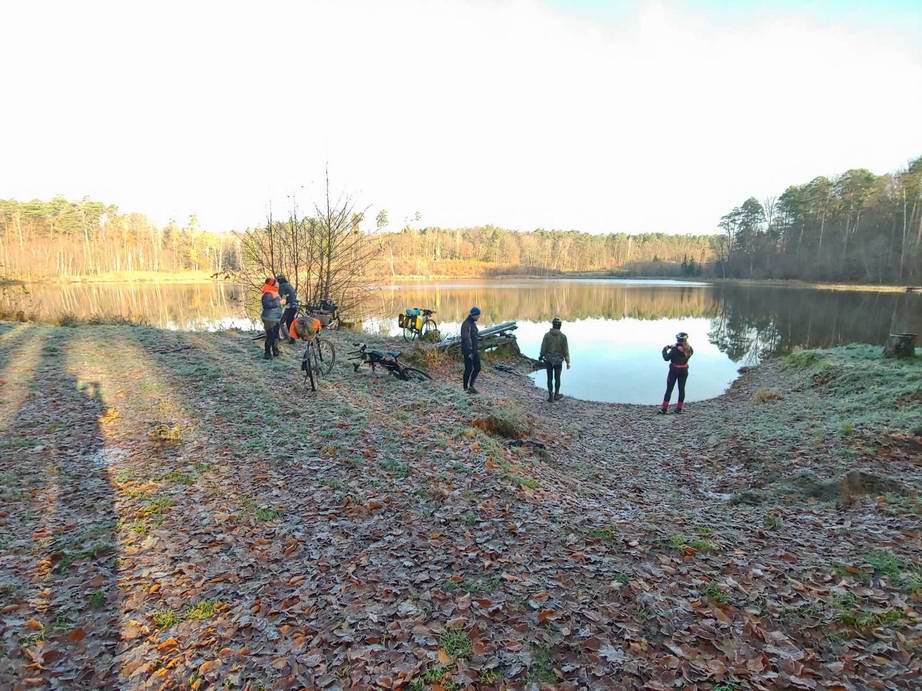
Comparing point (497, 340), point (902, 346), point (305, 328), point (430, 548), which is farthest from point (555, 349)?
point (902, 346)

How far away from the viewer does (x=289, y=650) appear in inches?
126

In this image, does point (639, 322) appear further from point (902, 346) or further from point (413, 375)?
point (413, 375)

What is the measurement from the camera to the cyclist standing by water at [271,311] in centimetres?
1109

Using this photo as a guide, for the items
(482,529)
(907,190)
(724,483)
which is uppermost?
(907,190)

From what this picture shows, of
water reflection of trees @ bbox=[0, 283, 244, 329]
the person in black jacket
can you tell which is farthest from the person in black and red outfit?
water reflection of trees @ bbox=[0, 283, 244, 329]

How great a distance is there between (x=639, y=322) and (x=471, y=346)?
81.1 ft

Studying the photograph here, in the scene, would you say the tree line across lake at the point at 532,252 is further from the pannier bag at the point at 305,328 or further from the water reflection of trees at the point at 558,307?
the pannier bag at the point at 305,328

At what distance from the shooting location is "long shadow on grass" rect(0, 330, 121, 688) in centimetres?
310

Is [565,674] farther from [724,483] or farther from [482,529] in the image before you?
[724,483]

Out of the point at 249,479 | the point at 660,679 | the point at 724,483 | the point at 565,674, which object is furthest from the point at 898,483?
the point at 249,479

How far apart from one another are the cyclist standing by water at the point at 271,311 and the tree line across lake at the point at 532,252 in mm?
10801

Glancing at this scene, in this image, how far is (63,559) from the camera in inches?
161

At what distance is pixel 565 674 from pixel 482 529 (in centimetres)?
191

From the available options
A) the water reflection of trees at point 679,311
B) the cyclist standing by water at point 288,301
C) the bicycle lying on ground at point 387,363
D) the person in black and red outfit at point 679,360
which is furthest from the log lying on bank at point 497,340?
the cyclist standing by water at point 288,301
